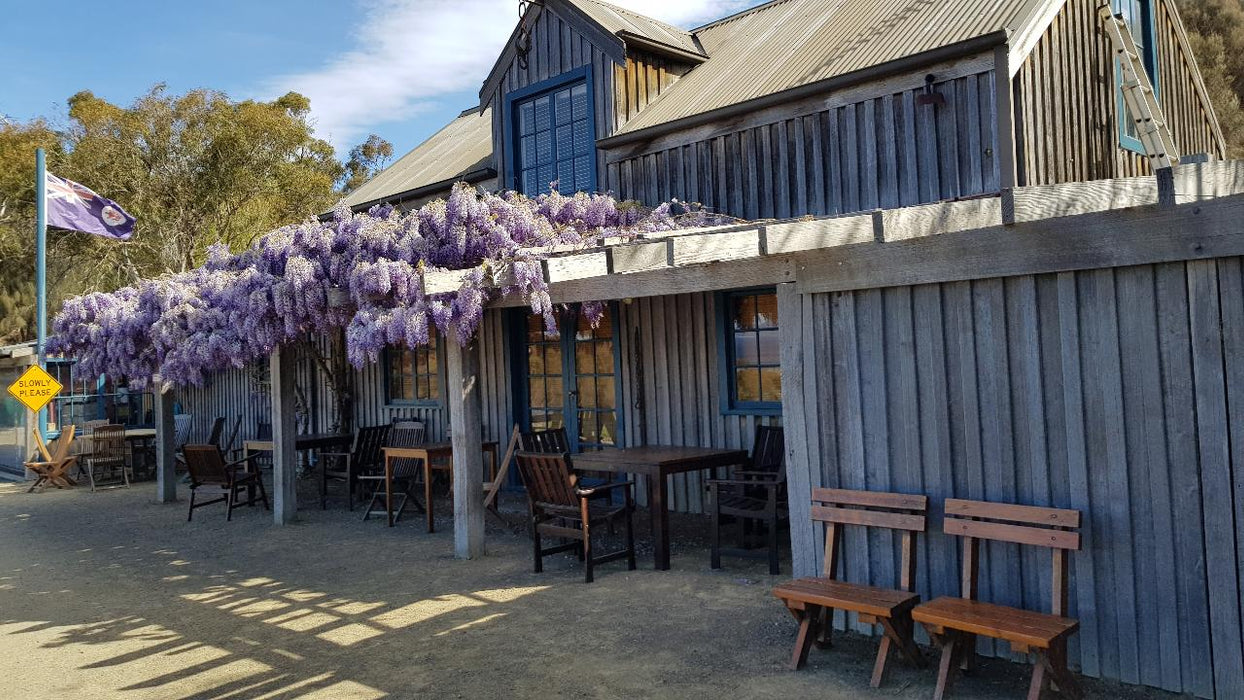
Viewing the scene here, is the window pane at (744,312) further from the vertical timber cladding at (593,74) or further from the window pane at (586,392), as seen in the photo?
the vertical timber cladding at (593,74)

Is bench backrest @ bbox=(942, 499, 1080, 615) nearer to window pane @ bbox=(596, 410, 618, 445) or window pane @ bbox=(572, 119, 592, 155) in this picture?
window pane @ bbox=(596, 410, 618, 445)

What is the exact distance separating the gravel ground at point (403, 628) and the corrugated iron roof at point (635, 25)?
5455mm

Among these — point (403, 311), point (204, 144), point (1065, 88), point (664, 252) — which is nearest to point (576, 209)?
point (403, 311)

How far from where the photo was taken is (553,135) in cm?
1076

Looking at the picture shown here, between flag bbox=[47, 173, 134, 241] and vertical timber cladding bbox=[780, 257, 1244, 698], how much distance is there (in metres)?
15.1

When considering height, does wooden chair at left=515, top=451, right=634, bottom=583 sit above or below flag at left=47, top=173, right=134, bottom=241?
below

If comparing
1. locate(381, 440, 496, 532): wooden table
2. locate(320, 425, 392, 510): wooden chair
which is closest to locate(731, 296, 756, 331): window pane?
locate(381, 440, 496, 532): wooden table

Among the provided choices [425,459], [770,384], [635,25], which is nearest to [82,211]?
[425,459]

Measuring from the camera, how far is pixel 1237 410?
141 inches

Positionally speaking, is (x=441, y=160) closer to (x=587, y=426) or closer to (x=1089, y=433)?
(x=587, y=426)

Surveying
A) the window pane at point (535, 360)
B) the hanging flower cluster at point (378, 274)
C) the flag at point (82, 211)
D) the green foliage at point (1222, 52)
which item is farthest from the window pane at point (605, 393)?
the green foliage at point (1222, 52)

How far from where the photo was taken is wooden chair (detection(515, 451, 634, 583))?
6.47 metres

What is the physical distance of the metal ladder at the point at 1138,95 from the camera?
868 cm

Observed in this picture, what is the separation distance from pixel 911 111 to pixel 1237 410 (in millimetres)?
4591
